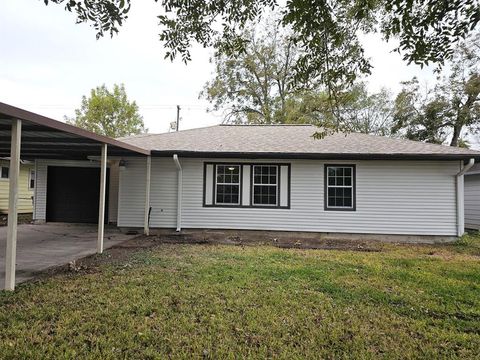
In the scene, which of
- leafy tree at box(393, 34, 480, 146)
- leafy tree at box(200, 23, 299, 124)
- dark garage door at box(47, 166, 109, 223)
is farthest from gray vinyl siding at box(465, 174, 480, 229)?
dark garage door at box(47, 166, 109, 223)

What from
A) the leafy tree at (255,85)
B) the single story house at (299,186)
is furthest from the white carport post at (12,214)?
the leafy tree at (255,85)

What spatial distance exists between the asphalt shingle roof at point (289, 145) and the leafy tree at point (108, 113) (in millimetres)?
21572

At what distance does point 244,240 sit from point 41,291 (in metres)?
5.67

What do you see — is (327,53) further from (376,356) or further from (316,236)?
(316,236)

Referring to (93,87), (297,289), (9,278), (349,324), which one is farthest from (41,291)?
(93,87)

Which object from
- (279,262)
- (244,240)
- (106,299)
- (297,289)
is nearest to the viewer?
(106,299)

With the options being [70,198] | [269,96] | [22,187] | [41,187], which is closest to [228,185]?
[70,198]

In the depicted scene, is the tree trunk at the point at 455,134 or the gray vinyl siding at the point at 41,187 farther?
the tree trunk at the point at 455,134

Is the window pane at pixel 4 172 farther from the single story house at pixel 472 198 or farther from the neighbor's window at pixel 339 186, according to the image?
the single story house at pixel 472 198

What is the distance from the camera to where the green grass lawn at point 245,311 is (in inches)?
117

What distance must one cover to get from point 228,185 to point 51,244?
5.13 metres

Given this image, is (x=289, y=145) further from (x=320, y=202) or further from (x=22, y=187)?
(x=22, y=187)

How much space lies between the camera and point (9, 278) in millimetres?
4328

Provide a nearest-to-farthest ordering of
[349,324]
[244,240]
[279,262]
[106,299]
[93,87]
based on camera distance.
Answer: [349,324]
[106,299]
[279,262]
[244,240]
[93,87]
